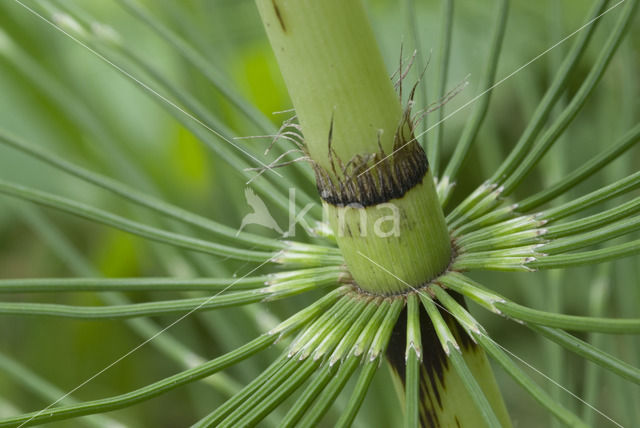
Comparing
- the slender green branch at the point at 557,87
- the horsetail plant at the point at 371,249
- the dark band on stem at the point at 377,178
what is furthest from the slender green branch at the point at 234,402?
the slender green branch at the point at 557,87

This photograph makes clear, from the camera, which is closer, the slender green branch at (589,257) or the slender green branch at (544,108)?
the slender green branch at (589,257)

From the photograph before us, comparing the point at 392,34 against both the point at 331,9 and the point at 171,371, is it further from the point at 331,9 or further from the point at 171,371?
the point at 331,9

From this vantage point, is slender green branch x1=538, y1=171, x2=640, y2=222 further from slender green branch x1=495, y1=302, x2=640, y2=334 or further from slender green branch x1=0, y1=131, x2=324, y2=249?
slender green branch x1=0, y1=131, x2=324, y2=249

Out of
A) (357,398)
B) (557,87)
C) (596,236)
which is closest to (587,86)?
(557,87)

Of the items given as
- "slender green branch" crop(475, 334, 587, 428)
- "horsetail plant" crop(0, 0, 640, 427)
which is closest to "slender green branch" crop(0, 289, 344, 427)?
"horsetail plant" crop(0, 0, 640, 427)

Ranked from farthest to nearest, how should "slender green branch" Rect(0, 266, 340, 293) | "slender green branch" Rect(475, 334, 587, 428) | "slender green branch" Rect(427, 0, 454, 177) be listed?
"slender green branch" Rect(427, 0, 454, 177)
"slender green branch" Rect(0, 266, 340, 293)
"slender green branch" Rect(475, 334, 587, 428)

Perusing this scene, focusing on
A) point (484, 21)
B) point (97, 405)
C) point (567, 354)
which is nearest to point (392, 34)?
point (484, 21)

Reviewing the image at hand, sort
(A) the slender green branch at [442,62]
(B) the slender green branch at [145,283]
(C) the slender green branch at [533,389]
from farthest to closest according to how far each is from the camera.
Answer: (A) the slender green branch at [442,62]
(B) the slender green branch at [145,283]
(C) the slender green branch at [533,389]

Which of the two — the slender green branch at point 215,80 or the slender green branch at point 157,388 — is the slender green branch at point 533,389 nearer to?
the slender green branch at point 157,388

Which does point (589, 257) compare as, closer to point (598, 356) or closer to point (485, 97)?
point (598, 356)
